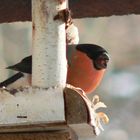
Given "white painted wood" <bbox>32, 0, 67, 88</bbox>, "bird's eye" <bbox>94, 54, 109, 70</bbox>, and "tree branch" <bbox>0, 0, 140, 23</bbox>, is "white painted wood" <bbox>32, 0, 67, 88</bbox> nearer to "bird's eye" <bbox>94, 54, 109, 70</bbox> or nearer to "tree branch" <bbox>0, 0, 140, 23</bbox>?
"tree branch" <bbox>0, 0, 140, 23</bbox>

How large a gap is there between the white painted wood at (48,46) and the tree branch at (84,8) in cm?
42

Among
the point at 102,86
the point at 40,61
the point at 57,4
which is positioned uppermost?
the point at 57,4

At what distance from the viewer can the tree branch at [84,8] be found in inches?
99.9

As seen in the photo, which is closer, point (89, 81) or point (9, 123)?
point (9, 123)

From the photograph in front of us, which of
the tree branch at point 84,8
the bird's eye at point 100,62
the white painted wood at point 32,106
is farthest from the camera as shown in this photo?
the bird's eye at point 100,62

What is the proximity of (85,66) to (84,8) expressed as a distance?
0.73 feet

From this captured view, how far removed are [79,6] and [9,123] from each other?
0.73 meters

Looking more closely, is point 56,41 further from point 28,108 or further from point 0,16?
point 0,16

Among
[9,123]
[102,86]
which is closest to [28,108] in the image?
[9,123]

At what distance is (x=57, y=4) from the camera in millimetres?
2113

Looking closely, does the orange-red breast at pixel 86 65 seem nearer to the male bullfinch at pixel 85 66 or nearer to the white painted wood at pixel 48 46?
the male bullfinch at pixel 85 66

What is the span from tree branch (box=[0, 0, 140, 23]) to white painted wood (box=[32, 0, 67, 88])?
1.37 ft

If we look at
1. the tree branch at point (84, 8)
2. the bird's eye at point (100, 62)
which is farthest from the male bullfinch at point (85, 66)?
the tree branch at point (84, 8)

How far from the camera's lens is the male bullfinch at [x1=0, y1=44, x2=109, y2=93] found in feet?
8.37
